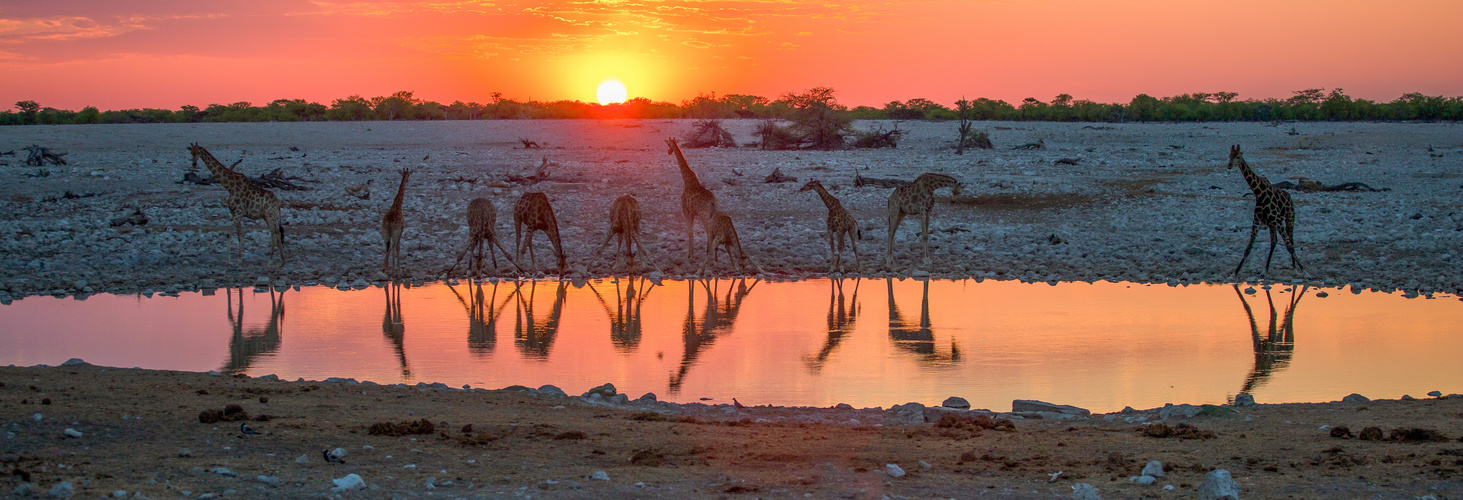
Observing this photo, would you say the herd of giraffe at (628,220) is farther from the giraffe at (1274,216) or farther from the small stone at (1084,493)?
the small stone at (1084,493)

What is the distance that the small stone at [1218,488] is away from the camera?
16.2ft

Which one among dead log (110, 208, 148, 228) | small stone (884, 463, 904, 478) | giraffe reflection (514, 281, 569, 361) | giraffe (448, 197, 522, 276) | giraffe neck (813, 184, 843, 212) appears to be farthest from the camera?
dead log (110, 208, 148, 228)

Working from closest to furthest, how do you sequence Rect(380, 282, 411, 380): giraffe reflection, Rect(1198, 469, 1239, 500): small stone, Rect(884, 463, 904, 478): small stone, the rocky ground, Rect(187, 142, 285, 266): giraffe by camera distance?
Rect(1198, 469, 1239, 500): small stone
Rect(884, 463, 904, 478): small stone
Rect(380, 282, 411, 380): giraffe reflection
Rect(187, 142, 285, 266): giraffe
the rocky ground

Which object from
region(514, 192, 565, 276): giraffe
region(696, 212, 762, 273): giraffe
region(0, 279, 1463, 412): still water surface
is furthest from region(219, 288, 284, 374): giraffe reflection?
region(696, 212, 762, 273): giraffe

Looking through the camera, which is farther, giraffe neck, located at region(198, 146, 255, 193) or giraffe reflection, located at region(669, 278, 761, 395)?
giraffe neck, located at region(198, 146, 255, 193)

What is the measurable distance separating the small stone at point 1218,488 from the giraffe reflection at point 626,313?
619 centimetres

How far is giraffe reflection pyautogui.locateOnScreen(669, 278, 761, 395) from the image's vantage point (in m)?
9.90

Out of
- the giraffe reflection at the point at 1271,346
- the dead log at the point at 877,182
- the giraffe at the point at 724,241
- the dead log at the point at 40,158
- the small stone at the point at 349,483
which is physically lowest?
the giraffe reflection at the point at 1271,346

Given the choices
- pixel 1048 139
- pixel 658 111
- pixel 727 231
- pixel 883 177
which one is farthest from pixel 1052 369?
pixel 658 111

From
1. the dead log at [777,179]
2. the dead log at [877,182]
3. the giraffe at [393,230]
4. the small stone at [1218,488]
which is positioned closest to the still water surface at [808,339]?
the giraffe at [393,230]

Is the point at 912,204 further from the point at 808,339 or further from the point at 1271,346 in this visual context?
the point at 1271,346

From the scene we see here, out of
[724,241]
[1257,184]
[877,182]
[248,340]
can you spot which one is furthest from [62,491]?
[877,182]

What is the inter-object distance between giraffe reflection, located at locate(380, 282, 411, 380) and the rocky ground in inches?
51.2

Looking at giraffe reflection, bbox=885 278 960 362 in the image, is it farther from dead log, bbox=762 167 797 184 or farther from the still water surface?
dead log, bbox=762 167 797 184
